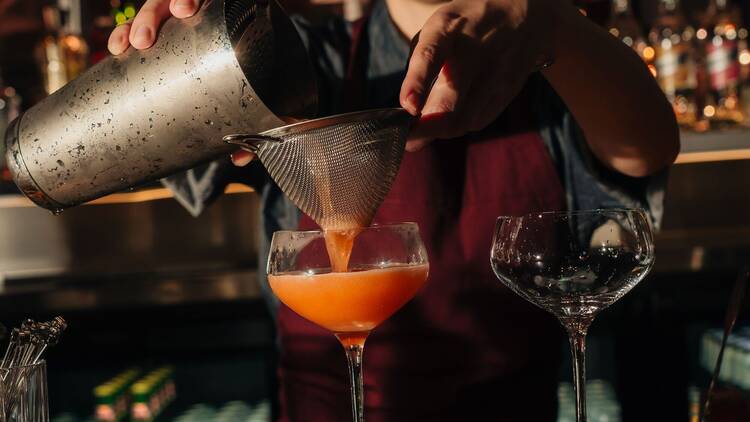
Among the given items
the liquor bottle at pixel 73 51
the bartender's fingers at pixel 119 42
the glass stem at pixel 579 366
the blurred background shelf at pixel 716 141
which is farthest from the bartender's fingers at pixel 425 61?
the liquor bottle at pixel 73 51

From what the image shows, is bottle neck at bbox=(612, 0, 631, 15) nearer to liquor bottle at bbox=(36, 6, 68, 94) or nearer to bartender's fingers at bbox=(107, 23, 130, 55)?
liquor bottle at bbox=(36, 6, 68, 94)

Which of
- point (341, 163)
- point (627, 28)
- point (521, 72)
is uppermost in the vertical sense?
point (627, 28)

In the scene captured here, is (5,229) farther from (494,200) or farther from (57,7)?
(494,200)

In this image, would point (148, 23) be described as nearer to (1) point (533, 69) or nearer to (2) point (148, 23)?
(2) point (148, 23)

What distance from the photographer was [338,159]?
0.92 m

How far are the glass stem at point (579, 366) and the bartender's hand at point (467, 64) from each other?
0.80 ft

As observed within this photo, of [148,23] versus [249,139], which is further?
[148,23]

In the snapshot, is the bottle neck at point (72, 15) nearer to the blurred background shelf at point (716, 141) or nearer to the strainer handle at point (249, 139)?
the blurred background shelf at point (716, 141)

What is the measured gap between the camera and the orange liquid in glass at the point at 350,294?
1.01 metres

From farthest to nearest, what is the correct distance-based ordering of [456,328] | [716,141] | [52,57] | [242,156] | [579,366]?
[52,57] → [716,141] → [456,328] → [242,156] → [579,366]

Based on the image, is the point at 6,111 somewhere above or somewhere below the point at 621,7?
below

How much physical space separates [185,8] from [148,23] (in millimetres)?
61

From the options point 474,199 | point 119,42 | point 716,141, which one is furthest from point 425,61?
point 716,141

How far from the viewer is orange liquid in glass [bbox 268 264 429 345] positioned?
101 centimetres
